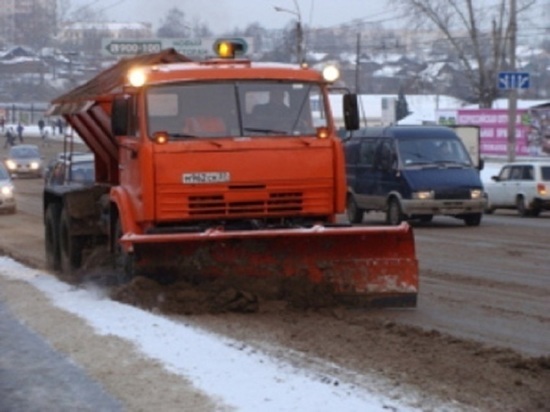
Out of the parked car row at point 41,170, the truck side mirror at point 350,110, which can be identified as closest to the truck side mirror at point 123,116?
the truck side mirror at point 350,110

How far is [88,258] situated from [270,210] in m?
4.63

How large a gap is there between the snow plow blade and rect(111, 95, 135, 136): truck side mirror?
5.12 feet

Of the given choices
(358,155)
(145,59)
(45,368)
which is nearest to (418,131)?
(358,155)

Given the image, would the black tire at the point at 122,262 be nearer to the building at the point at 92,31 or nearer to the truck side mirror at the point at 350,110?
the truck side mirror at the point at 350,110

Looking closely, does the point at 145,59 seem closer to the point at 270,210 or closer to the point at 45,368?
the point at 270,210

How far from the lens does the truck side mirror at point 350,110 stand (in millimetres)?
13914

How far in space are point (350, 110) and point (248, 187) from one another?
1.56m

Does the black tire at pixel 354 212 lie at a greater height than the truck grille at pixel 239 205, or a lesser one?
lesser

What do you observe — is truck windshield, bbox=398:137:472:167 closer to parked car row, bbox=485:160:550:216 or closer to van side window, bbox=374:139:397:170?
van side window, bbox=374:139:397:170

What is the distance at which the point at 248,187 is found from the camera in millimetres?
13164

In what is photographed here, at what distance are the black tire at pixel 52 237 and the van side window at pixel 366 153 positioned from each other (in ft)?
36.3

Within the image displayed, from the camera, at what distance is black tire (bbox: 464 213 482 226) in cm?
2812

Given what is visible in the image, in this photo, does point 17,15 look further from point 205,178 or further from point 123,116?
point 205,178

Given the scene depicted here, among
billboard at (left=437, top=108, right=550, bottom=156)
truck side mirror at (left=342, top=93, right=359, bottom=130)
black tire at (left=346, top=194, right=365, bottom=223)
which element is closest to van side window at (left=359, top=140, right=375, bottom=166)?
black tire at (left=346, top=194, right=365, bottom=223)
